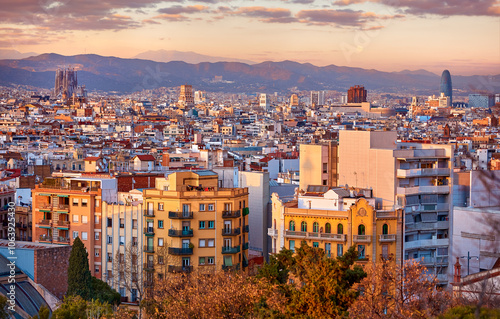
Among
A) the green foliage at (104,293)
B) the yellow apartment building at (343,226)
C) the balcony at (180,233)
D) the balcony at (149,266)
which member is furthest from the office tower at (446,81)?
the green foliage at (104,293)

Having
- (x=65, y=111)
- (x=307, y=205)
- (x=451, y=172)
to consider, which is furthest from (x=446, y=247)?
(x=65, y=111)

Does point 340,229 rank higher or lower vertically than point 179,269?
higher

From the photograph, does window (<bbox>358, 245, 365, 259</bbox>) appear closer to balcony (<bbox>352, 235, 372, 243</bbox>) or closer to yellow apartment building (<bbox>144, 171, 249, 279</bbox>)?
balcony (<bbox>352, 235, 372, 243</bbox>)

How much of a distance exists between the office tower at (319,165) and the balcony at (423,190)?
210 cm

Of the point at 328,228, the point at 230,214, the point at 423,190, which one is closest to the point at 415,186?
the point at 423,190

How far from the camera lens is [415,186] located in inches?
688

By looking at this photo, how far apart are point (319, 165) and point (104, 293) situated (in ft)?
17.8

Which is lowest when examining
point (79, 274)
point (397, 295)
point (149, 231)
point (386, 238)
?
point (79, 274)

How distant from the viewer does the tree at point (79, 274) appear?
16094mm

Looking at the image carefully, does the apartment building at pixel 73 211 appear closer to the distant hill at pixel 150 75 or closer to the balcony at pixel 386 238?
the balcony at pixel 386 238

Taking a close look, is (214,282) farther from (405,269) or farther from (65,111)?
(65,111)

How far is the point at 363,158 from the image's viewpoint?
1817 centimetres

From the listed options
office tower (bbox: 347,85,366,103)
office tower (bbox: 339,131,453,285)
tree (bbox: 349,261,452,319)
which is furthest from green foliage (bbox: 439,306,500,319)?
office tower (bbox: 347,85,366,103)

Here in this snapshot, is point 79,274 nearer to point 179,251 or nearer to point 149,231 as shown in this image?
point 179,251
